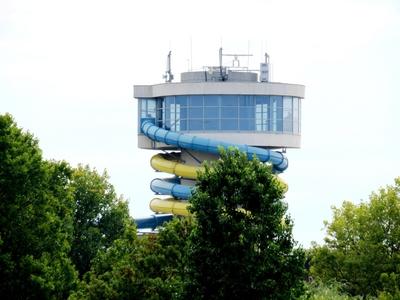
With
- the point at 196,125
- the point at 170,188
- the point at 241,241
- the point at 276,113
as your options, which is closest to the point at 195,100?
the point at 196,125

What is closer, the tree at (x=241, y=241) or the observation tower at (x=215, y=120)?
the tree at (x=241, y=241)

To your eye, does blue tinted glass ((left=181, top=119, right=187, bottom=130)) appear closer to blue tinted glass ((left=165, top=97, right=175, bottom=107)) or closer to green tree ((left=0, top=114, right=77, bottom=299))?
blue tinted glass ((left=165, top=97, right=175, bottom=107))

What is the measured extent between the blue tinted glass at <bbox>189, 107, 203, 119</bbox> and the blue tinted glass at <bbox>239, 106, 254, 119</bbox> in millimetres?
3011

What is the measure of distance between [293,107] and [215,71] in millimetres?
6848

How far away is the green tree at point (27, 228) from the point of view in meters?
69.7

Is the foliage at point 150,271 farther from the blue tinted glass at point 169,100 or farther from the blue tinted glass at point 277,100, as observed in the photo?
the blue tinted glass at point 277,100

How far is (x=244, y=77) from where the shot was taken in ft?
341

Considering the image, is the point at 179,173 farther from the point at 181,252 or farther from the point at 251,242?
the point at 251,242

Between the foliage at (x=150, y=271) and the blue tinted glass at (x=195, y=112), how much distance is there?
4093cm

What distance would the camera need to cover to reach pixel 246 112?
10300 centimetres

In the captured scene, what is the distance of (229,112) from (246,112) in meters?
1.31

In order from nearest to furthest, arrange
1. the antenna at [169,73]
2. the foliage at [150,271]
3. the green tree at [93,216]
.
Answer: the foliage at [150,271] < the green tree at [93,216] < the antenna at [169,73]

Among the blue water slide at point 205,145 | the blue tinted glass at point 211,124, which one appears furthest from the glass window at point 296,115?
the blue tinted glass at point 211,124

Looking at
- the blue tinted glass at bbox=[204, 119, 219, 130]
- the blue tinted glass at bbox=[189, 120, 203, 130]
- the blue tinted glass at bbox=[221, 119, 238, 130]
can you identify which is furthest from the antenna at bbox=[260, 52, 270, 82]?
the blue tinted glass at bbox=[189, 120, 203, 130]
